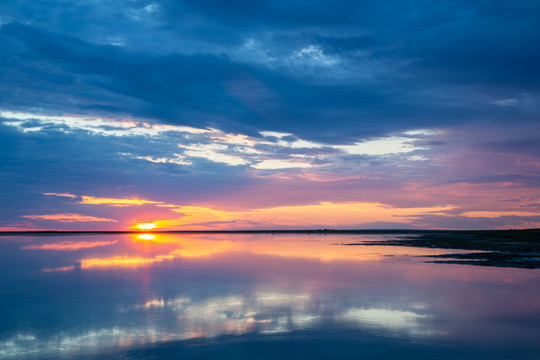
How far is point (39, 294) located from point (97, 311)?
237 inches

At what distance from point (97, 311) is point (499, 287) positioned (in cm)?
1955

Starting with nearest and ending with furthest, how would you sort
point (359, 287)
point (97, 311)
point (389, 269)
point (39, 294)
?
point (97, 311)
point (39, 294)
point (359, 287)
point (389, 269)

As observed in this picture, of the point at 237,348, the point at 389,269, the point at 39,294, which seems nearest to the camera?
the point at 237,348

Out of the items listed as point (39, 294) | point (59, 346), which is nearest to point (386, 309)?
point (59, 346)

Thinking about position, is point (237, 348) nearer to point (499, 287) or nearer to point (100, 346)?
point (100, 346)

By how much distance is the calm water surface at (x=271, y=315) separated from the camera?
11172 mm

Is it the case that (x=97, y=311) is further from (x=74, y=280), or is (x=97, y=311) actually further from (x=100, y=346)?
(x=74, y=280)

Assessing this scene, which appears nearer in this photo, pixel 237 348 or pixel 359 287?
pixel 237 348

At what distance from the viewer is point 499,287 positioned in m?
21.5

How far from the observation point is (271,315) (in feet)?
48.8

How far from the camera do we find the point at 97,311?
1590cm

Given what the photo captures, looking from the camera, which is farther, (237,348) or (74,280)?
(74,280)

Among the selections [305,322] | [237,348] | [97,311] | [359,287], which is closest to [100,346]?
[237,348]

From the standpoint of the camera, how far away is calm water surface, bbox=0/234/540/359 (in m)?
11.2
